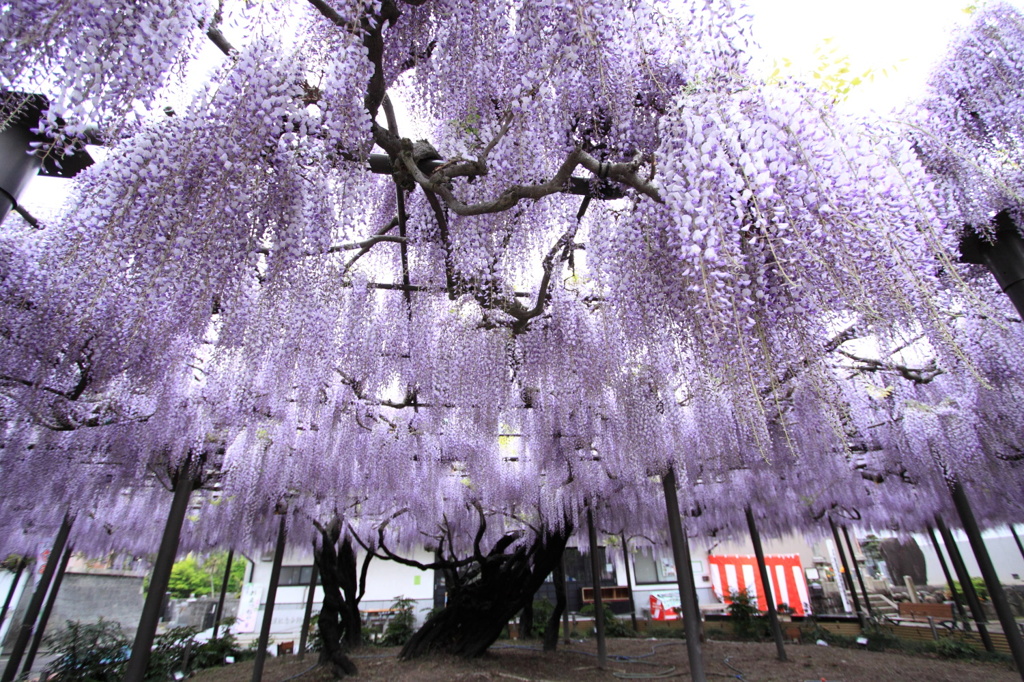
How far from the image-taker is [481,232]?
3842 mm

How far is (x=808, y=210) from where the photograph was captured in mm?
2340

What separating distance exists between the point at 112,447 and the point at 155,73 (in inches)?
280

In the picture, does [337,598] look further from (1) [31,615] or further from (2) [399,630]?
(2) [399,630]

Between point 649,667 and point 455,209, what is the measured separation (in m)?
9.02

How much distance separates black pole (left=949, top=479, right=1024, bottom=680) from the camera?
18.4 feet

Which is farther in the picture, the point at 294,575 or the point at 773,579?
the point at 294,575

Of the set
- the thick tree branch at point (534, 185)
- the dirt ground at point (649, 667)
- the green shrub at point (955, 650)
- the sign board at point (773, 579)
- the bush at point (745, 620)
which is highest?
the thick tree branch at point (534, 185)

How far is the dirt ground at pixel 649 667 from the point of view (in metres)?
7.53

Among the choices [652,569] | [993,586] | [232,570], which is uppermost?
[232,570]

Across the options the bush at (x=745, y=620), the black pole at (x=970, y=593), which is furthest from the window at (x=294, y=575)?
the black pole at (x=970, y=593)

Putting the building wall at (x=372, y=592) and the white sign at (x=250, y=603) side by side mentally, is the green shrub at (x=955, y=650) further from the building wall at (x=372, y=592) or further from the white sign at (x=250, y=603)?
the white sign at (x=250, y=603)

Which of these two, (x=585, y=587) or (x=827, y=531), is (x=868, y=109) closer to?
(x=827, y=531)

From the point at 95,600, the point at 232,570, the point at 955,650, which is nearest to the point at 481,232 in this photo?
the point at 955,650

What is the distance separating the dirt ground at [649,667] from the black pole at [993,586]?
2131 mm
